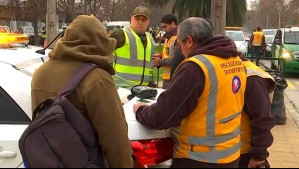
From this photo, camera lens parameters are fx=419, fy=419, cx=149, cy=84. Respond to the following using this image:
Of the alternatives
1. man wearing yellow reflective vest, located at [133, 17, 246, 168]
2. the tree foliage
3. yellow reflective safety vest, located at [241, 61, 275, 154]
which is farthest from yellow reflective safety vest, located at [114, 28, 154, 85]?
the tree foliage

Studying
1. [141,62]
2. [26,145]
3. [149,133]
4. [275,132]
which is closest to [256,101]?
[149,133]

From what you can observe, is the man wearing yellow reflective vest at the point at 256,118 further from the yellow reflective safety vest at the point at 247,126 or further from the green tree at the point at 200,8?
the green tree at the point at 200,8

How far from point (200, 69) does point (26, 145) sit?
3.26 ft

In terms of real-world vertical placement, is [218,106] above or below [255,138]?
above

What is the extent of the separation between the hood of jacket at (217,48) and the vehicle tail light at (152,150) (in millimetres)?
584

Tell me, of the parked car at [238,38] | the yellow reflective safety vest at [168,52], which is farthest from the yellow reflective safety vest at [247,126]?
the parked car at [238,38]

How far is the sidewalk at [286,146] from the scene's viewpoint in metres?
4.86

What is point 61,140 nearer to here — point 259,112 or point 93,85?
point 93,85

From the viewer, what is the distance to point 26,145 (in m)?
1.89

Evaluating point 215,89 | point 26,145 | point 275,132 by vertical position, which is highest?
point 215,89

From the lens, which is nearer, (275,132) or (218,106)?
(218,106)

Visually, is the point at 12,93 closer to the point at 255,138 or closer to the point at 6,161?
the point at 6,161

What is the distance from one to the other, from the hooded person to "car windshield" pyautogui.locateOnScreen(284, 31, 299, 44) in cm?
1329

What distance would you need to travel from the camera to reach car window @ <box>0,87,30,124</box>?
261cm
